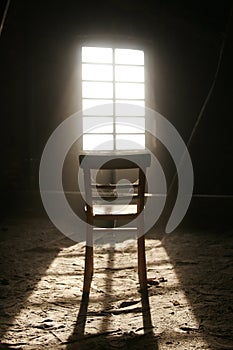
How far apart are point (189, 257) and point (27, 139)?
11.0ft

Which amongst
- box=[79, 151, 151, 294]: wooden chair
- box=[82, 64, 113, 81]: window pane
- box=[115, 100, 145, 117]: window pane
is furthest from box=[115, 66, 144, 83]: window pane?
box=[79, 151, 151, 294]: wooden chair

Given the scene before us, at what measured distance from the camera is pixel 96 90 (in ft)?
20.0

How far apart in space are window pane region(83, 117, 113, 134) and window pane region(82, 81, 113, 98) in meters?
0.36

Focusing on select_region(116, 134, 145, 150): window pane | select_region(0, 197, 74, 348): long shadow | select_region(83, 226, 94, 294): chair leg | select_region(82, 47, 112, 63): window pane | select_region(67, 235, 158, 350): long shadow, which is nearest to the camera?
select_region(67, 235, 158, 350): long shadow

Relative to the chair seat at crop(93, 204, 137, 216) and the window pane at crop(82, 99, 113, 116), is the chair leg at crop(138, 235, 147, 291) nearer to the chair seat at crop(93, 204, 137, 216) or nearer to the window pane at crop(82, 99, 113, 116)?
the chair seat at crop(93, 204, 137, 216)

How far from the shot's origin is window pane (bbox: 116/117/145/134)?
20.2ft

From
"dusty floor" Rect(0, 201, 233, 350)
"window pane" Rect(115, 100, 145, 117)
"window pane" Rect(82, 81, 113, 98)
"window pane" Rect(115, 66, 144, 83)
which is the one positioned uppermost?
"window pane" Rect(115, 66, 144, 83)

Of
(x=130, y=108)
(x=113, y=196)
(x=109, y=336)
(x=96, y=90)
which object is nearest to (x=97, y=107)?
(x=96, y=90)

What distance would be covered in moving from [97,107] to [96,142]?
0.54m

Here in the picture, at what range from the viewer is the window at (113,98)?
602 centimetres

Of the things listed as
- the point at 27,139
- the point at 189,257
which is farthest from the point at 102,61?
the point at 189,257

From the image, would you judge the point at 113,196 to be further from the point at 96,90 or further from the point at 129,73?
the point at 129,73

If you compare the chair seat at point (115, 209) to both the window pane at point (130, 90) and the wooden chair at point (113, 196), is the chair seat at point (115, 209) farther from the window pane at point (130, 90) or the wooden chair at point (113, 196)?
the window pane at point (130, 90)

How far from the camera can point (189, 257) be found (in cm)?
357
